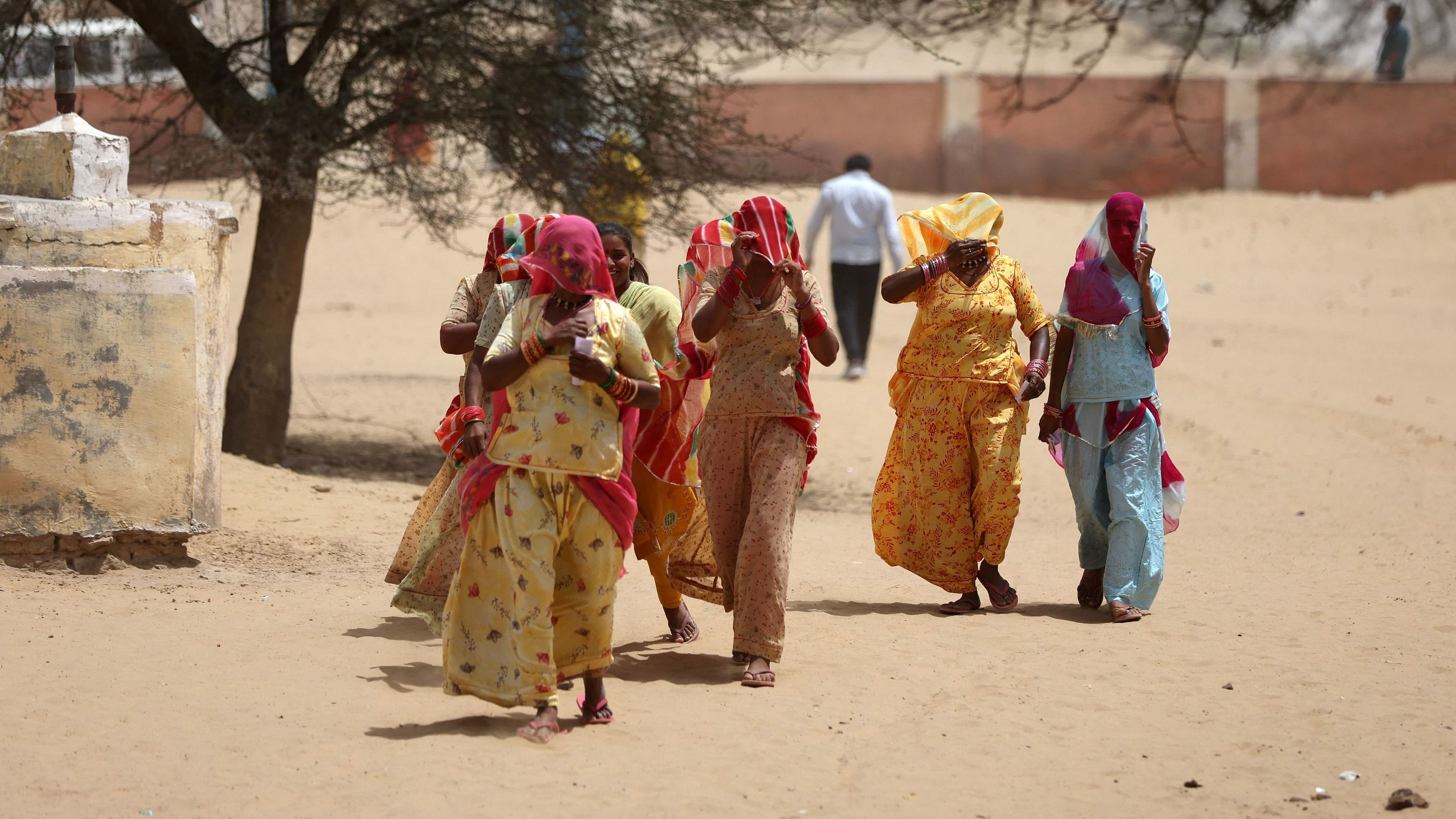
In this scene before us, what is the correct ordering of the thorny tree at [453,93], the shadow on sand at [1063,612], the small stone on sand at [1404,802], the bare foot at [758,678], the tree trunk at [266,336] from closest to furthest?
the small stone on sand at [1404,802] < the bare foot at [758,678] < the shadow on sand at [1063,612] < the thorny tree at [453,93] < the tree trunk at [266,336]

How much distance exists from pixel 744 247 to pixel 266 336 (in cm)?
587

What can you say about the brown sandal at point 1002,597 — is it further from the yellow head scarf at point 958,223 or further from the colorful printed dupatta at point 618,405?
the colorful printed dupatta at point 618,405

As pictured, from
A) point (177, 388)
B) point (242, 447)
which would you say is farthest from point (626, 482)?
point (242, 447)

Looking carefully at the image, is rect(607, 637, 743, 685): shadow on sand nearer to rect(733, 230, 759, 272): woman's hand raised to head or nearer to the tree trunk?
rect(733, 230, 759, 272): woman's hand raised to head

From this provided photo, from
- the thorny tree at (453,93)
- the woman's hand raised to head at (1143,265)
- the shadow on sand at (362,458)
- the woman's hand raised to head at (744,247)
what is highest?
the thorny tree at (453,93)

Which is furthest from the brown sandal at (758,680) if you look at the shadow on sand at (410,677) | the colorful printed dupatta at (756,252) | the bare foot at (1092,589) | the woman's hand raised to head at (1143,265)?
the woman's hand raised to head at (1143,265)

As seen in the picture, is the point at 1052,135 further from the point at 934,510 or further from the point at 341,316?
the point at 934,510

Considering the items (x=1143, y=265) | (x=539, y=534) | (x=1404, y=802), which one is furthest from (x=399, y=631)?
(x=1404, y=802)

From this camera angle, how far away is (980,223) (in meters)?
6.58

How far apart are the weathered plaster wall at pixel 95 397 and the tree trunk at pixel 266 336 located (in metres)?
3.57

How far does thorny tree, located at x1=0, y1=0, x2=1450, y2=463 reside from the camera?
31.4 feet

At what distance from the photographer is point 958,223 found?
6586 mm

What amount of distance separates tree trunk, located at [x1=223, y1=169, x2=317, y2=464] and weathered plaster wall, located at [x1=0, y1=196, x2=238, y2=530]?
3092 millimetres

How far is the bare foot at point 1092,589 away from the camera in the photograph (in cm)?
686
